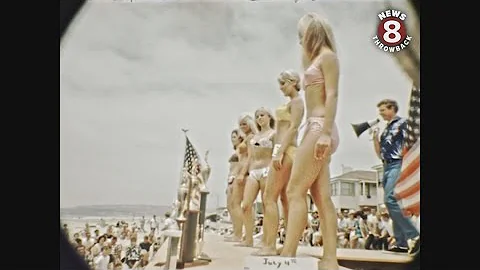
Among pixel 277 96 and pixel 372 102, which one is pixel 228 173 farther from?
pixel 372 102

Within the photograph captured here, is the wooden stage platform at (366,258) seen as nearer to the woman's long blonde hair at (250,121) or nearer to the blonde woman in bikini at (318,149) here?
the blonde woman in bikini at (318,149)

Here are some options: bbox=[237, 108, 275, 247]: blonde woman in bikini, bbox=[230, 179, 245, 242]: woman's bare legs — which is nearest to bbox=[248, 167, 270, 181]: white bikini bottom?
bbox=[237, 108, 275, 247]: blonde woman in bikini

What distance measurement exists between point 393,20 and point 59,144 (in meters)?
2.43

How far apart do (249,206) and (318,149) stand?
61 centimetres

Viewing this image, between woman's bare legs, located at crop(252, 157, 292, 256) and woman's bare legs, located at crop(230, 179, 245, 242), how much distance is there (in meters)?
0.18

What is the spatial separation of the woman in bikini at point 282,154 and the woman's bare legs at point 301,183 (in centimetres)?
7

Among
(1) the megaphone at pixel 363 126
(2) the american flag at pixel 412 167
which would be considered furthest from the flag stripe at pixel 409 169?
(1) the megaphone at pixel 363 126

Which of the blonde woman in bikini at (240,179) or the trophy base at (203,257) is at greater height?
the blonde woman in bikini at (240,179)

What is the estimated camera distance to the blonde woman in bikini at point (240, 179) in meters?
4.99

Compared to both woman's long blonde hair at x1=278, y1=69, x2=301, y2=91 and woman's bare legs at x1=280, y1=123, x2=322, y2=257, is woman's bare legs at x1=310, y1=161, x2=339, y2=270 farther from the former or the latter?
woman's long blonde hair at x1=278, y1=69, x2=301, y2=91

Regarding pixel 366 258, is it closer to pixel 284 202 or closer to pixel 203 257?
pixel 284 202

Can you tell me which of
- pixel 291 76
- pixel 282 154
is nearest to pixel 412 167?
pixel 282 154

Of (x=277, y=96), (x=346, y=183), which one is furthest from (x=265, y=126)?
(x=346, y=183)

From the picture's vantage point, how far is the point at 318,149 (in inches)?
Answer: 188
